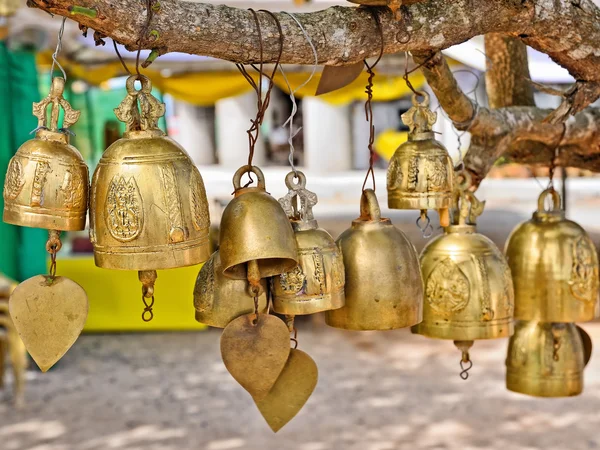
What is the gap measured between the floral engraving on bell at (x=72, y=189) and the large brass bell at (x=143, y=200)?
0.09ft

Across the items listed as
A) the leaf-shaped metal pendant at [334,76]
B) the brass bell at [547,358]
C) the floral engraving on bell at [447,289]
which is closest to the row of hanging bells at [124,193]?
the leaf-shaped metal pendant at [334,76]

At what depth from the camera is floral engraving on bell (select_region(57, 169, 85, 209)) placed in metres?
1.43

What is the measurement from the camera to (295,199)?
162cm

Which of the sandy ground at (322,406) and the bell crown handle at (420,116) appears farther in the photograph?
the sandy ground at (322,406)

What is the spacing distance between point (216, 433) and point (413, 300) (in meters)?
3.68

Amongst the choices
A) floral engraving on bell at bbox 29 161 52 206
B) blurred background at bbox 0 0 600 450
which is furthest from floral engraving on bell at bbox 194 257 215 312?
blurred background at bbox 0 0 600 450

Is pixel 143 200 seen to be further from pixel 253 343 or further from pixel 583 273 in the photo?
pixel 583 273

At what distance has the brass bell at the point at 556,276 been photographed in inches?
84.6

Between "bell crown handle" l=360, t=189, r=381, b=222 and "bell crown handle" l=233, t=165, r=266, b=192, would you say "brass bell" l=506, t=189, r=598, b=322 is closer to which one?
"bell crown handle" l=360, t=189, r=381, b=222

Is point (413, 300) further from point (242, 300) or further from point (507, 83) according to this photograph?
point (507, 83)

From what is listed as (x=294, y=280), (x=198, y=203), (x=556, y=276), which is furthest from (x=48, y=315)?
(x=556, y=276)

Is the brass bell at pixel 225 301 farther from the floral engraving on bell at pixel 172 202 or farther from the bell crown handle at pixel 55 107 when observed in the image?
the bell crown handle at pixel 55 107

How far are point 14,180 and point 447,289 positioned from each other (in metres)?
1.11

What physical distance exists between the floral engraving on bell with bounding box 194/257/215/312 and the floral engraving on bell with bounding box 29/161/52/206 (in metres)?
0.38
